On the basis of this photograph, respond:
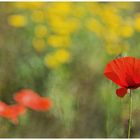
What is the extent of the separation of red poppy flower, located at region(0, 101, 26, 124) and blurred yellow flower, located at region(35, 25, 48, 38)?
10.6 inches

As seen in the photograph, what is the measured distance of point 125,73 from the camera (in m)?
1.19

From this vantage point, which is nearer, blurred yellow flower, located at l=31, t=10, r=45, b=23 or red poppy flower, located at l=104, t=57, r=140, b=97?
red poppy flower, located at l=104, t=57, r=140, b=97

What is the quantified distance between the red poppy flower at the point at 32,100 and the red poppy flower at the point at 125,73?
0.39 m

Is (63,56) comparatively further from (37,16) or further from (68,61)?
(37,16)

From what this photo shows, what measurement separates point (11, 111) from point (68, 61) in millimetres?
273

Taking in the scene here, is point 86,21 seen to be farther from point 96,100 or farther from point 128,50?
point 96,100

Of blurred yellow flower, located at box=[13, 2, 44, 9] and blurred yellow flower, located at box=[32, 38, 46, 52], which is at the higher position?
blurred yellow flower, located at box=[13, 2, 44, 9]

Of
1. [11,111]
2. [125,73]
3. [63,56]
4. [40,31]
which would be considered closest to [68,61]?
[63,56]

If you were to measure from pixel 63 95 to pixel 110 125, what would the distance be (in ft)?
0.66

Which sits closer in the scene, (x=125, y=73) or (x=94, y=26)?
(x=125, y=73)

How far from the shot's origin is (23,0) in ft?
5.24

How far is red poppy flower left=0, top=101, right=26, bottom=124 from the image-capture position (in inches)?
60.4

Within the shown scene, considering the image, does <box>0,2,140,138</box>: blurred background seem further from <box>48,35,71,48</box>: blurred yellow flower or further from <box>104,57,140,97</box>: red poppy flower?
<box>104,57,140,97</box>: red poppy flower

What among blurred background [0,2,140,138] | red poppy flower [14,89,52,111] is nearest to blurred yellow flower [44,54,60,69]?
blurred background [0,2,140,138]
